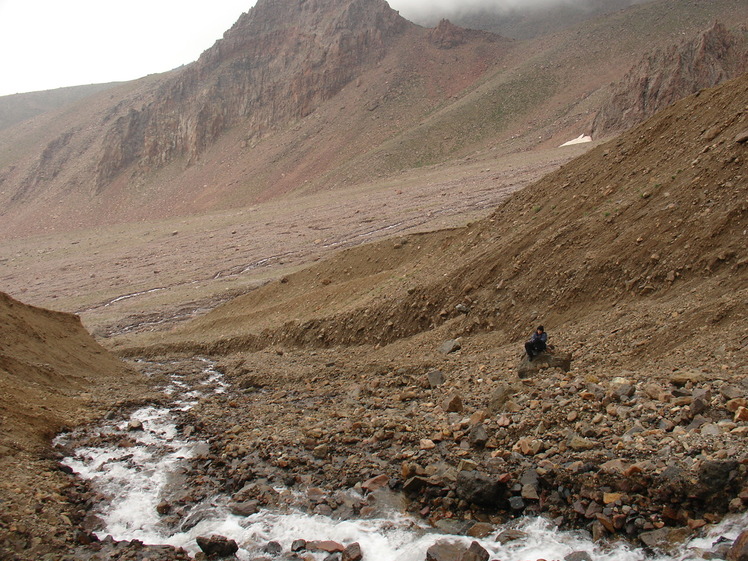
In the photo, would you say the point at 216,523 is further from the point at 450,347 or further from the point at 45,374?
the point at 45,374

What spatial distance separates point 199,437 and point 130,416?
7.45 ft

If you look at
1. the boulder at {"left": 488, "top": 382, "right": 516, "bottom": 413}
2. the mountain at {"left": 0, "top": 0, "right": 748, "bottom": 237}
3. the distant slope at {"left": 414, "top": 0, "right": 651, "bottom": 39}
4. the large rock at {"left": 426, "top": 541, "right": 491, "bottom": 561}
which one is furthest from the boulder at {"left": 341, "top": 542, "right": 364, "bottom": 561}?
the distant slope at {"left": 414, "top": 0, "right": 651, "bottom": 39}

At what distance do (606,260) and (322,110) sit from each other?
76.5 metres

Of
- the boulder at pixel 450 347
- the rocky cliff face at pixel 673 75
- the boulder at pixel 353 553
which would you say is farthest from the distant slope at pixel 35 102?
the boulder at pixel 353 553

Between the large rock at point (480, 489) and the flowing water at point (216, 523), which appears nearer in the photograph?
the flowing water at point (216, 523)

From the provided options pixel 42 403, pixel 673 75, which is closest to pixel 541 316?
pixel 42 403

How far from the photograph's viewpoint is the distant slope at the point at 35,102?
531 feet

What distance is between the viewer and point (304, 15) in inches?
3735

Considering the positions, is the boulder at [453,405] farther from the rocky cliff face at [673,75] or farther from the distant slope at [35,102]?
the distant slope at [35,102]

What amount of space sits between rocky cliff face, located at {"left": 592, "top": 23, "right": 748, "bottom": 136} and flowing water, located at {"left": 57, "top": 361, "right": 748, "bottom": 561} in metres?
47.8

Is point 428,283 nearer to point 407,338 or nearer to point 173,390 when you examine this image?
point 407,338

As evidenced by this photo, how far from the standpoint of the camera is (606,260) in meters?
11.2

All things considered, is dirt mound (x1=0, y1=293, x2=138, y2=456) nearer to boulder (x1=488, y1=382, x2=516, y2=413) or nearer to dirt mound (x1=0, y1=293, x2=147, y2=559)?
dirt mound (x1=0, y1=293, x2=147, y2=559)

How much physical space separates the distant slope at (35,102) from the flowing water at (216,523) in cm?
17872
